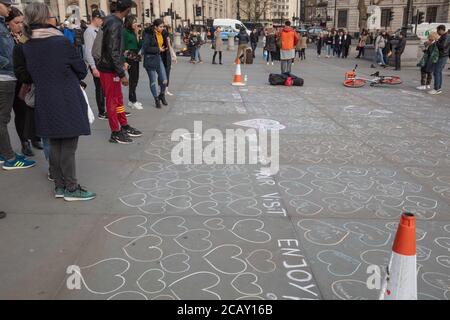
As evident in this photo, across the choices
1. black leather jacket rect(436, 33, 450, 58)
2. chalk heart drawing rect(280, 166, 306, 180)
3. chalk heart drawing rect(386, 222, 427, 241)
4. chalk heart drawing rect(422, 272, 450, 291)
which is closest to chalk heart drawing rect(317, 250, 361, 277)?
chalk heart drawing rect(422, 272, 450, 291)

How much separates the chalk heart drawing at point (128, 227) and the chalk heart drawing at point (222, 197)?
2.78ft

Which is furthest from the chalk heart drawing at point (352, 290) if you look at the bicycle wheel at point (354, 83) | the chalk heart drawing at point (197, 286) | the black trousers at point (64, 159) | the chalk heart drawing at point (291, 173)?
the bicycle wheel at point (354, 83)

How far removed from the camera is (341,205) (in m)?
4.27

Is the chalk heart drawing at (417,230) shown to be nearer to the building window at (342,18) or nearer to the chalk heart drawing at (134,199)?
the chalk heart drawing at (134,199)

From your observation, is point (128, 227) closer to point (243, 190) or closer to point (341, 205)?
point (243, 190)

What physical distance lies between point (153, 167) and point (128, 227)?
1.74 meters

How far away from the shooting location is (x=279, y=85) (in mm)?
13336

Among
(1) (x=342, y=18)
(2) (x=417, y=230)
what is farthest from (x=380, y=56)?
(1) (x=342, y=18)

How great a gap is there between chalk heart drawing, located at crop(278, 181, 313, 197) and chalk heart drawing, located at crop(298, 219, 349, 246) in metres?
0.70

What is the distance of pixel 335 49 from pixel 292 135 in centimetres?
2387

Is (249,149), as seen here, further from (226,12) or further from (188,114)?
(226,12)

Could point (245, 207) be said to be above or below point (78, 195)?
below
